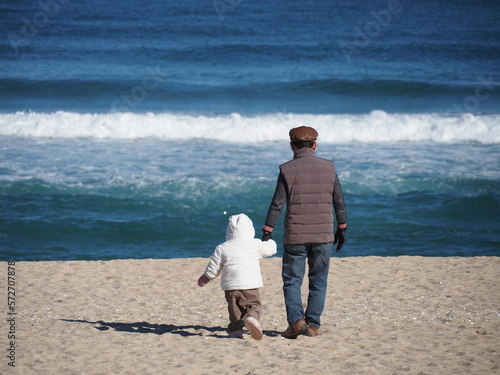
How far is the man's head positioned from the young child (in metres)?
0.69

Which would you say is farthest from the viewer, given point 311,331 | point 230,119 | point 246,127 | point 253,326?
point 230,119

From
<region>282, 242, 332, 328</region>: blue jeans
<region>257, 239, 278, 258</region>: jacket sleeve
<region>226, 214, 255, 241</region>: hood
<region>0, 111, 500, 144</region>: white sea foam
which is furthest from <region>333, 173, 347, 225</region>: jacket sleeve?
<region>0, 111, 500, 144</region>: white sea foam

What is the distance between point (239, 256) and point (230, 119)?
15.0 meters

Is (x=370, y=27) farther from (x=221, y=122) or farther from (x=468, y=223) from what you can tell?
(x=468, y=223)

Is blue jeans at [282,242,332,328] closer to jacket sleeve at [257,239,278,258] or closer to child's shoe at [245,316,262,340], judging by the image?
jacket sleeve at [257,239,278,258]

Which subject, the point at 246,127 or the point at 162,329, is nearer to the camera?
the point at 162,329

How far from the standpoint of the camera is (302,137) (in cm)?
480

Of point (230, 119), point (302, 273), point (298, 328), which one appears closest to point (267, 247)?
point (302, 273)

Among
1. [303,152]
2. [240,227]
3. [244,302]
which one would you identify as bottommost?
[244,302]

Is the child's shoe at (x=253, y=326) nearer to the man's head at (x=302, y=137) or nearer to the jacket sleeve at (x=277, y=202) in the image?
the jacket sleeve at (x=277, y=202)

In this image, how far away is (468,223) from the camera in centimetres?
1134

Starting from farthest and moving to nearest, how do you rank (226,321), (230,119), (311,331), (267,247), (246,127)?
(230,119), (246,127), (226,321), (311,331), (267,247)

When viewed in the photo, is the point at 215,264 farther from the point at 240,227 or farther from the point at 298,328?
the point at 298,328

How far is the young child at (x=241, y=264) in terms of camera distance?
4895 millimetres
